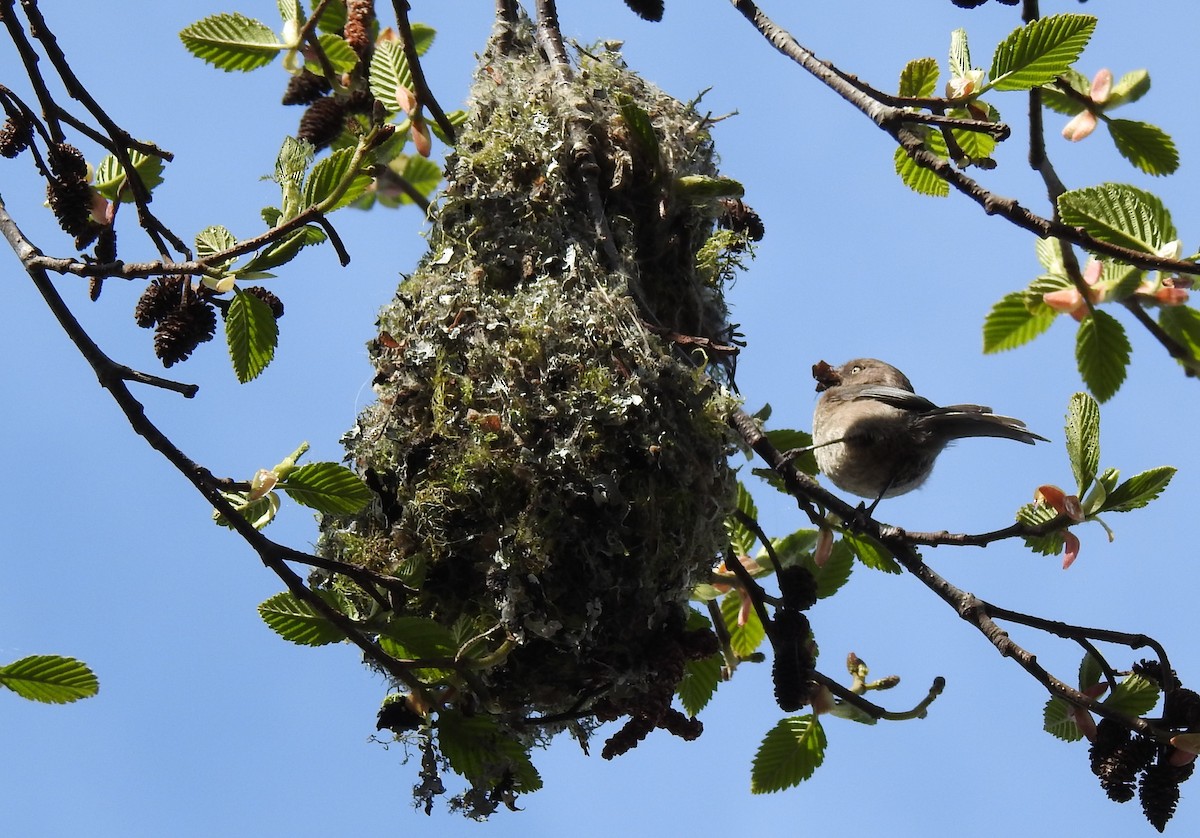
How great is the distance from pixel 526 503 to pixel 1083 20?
191cm

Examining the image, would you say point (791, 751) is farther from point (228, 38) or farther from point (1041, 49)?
point (228, 38)

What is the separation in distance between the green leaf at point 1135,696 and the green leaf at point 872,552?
95cm

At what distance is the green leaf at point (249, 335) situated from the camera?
3195mm

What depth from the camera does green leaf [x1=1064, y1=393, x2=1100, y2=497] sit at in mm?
3115

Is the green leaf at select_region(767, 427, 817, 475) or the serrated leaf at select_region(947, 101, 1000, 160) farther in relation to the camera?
the green leaf at select_region(767, 427, 817, 475)

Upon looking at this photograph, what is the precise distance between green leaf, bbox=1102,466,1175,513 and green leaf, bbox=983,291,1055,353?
615 millimetres

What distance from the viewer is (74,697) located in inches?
99.7

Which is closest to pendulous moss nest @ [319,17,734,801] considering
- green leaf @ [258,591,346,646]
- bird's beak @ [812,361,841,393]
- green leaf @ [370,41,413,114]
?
green leaf @ [258,591,346,646]

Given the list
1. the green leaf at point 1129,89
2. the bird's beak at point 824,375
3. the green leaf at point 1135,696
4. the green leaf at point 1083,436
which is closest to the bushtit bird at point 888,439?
the bird's beak at point 824,375

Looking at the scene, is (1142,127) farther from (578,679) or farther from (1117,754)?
(578,679)

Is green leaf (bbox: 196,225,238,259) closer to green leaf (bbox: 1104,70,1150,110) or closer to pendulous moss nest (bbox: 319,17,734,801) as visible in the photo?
pendulous moss nest (bbox: 319,17,734,801)

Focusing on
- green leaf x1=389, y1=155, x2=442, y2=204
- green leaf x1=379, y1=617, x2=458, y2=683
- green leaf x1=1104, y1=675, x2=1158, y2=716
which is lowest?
green leaf x1=1104, y1=675, x2=1158, y2=716

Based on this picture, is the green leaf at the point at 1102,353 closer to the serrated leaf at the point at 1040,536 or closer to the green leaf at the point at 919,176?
the serrated leaf at the point at 1040,536

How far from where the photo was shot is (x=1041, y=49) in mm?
2768
